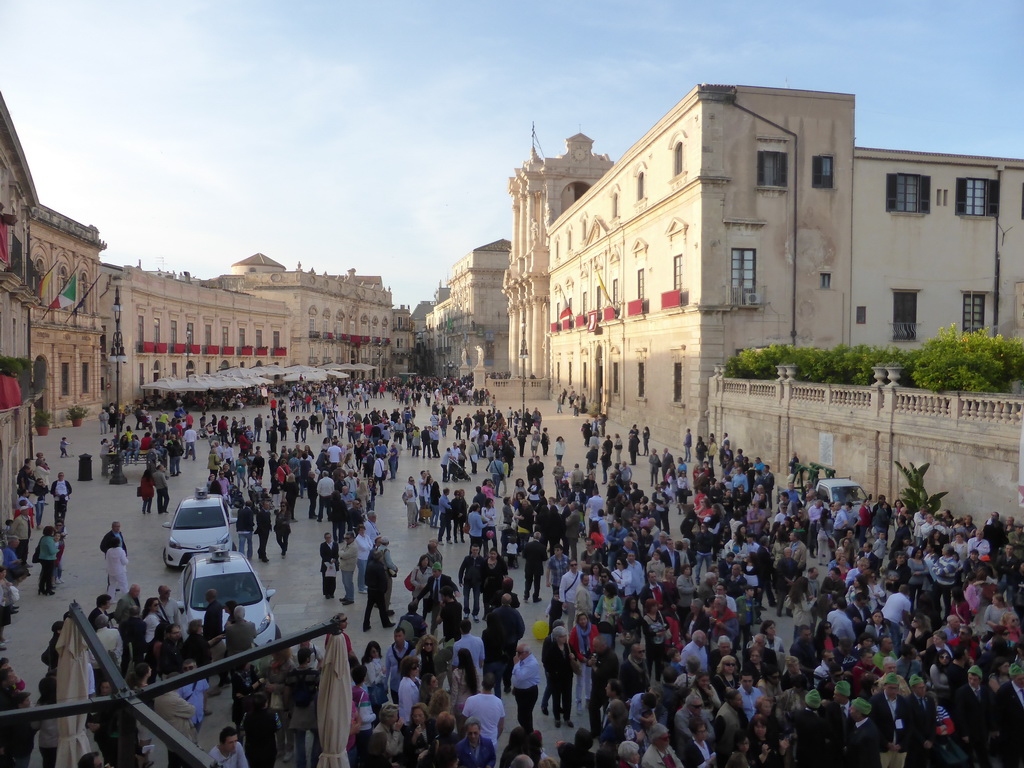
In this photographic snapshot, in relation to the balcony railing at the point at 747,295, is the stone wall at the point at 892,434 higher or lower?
lower

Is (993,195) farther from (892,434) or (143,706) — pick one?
(143,706)

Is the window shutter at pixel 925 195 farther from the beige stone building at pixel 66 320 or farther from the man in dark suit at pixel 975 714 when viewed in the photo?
the beige stone building at pixel 66 320

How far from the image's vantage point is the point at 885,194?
91.4 feet

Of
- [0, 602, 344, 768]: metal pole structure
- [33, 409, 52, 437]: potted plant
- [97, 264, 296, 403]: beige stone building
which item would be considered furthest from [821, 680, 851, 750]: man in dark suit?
[97, 264, 296, 403]: beige stone building

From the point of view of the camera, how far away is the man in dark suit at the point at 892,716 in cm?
661

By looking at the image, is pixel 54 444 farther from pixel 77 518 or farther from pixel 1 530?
pixel 1 530

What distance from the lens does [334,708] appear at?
20.3 feet

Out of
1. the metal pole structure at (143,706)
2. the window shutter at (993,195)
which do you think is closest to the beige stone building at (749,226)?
the window shutter at (993,195)

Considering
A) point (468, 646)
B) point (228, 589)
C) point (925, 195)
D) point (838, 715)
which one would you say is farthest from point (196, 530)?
point (925, 195)

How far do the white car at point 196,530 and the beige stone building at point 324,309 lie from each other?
2236 inches

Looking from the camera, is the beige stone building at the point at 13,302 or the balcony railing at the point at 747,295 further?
the balcony railing at the point at 747,295

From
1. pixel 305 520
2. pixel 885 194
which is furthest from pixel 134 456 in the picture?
pixel 885 194

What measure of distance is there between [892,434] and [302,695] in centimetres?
1454

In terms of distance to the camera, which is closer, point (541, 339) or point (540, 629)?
point (540, 629)
